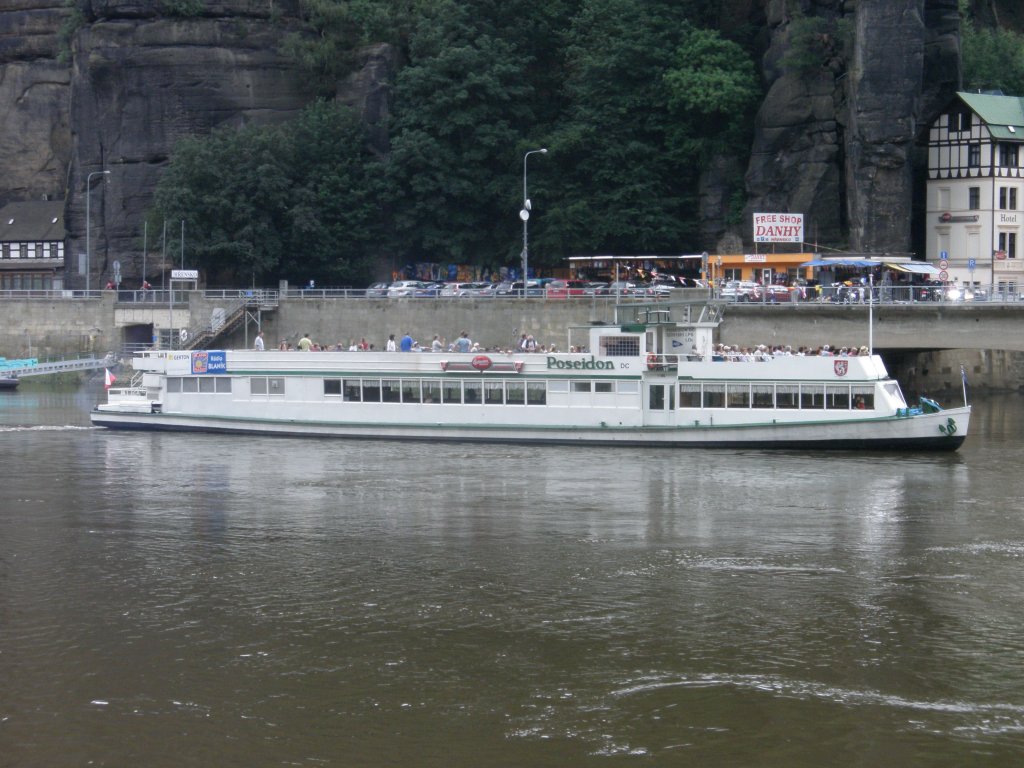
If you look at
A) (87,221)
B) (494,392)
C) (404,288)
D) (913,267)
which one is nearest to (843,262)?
(913,267)

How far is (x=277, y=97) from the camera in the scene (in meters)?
87.0

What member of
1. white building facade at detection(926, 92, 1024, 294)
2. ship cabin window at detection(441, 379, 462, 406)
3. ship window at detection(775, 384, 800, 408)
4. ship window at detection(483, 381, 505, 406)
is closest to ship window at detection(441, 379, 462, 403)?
ship cabin window at detection(441, 379, 462, 406)

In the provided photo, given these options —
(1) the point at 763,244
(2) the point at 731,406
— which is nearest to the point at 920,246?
(1) the point at 763,244

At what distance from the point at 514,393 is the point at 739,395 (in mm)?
7520

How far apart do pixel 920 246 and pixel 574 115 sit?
21.1 metres

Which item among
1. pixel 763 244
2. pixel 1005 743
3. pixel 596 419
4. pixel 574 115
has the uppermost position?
pixel 574 115

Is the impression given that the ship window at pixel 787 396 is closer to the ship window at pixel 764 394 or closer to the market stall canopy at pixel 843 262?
the ship window at pixel 764 394

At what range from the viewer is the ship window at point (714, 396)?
46219mm

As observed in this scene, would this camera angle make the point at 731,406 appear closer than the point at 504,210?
Yes

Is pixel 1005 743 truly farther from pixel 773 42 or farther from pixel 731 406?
pixel 773 42

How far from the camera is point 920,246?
3194 inches

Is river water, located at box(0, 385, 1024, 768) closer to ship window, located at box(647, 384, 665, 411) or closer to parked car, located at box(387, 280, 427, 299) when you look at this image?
ship window, located at box(647, 384, 665, 411)

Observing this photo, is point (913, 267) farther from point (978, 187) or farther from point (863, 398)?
point (863, 398)

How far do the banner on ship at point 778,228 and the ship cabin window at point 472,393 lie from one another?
29103 mm
